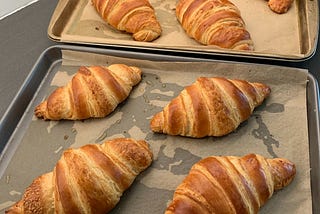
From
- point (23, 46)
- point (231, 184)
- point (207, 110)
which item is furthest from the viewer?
point (23, 46)

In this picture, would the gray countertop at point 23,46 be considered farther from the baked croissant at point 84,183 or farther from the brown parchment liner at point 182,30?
the baked croissant at point 84,183

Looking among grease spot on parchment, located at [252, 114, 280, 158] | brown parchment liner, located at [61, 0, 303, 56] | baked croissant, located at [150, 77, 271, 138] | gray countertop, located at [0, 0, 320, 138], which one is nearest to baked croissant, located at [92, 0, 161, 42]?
brown parchment liner, located at [61, 0, 303, 56]

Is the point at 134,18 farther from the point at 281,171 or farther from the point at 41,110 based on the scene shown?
the point at 281,171

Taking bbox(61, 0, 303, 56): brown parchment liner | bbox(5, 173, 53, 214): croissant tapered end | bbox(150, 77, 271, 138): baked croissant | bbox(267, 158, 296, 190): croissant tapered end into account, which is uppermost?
bbox(61, 0, 303, 56): brown parchment liner

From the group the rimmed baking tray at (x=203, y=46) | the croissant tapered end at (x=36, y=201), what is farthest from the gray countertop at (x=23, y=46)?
the croissant tapered end at (x=36, y=201)

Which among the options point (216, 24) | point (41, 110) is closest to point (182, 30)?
point (216, 24)

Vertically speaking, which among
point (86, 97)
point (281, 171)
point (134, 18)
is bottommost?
point (281, 171)

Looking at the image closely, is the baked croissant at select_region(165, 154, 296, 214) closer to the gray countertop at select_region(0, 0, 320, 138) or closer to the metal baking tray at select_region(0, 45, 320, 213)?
the metal baking tray at select_region(0, 45, 320, 213)
